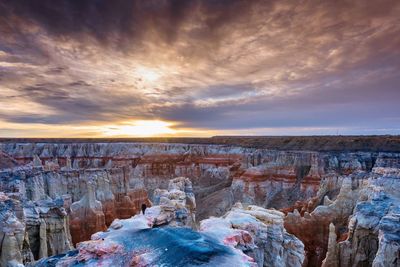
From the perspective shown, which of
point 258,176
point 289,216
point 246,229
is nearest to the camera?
point 246,229

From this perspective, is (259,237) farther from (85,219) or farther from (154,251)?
(85,219)

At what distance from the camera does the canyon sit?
14.0m

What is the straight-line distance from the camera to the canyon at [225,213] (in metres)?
14.0

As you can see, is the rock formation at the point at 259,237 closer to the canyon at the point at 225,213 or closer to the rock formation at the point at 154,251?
the canyon at the point at 225,213

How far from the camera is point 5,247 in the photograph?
15445 mm

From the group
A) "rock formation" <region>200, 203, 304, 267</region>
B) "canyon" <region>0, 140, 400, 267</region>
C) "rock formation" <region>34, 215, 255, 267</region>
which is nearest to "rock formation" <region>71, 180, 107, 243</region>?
"canyon" <region>0, 140, 400, 267</region>

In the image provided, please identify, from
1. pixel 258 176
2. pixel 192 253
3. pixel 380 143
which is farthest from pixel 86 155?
pixel 192 253

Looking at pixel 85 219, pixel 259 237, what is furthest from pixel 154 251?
pixel 85 219

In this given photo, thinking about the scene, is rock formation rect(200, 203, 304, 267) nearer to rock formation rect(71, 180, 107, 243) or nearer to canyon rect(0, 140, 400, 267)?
canyon rect(0, 140, 400, 267)

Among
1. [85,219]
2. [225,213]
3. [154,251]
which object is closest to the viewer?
[154,251]

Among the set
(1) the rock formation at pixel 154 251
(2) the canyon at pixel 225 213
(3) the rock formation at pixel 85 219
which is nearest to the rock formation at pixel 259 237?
(2) the canyon at pixel 225 213

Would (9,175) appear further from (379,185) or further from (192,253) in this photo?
(379,185)

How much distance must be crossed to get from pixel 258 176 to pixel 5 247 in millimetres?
44242

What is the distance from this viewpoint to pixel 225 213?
111 feet
